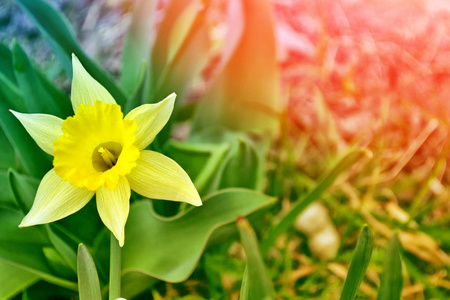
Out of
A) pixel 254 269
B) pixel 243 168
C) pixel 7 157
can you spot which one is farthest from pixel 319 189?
pixel 7 157

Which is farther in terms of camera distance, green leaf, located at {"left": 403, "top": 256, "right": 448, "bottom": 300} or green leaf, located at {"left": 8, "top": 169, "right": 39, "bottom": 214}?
green leaf, located at {"left": 403, "top": 256, "right": 448, "bottom": 300}

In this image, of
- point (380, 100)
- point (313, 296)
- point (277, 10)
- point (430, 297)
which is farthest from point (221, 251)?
point (277, 10)

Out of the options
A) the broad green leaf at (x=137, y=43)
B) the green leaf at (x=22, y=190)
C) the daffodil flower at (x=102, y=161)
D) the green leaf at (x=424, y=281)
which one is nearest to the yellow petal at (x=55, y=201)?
the daffodil flower at (x=102, y=161)

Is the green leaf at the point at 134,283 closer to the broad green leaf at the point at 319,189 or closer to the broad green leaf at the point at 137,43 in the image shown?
A: the broad green leaf at the point at 319,189

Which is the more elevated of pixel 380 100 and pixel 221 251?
pixel 380 100

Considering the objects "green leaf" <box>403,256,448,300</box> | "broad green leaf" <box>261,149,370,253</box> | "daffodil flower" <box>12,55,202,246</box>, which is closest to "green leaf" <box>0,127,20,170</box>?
"daffodil flower" <box>12,55,202,246</box>

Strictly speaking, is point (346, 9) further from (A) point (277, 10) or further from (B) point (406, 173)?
(B) point (406, 173)

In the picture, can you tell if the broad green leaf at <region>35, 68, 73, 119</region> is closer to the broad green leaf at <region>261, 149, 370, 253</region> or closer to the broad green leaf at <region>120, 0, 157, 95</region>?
the broad green leaf at <region>120, 0, 157, 95</region>
